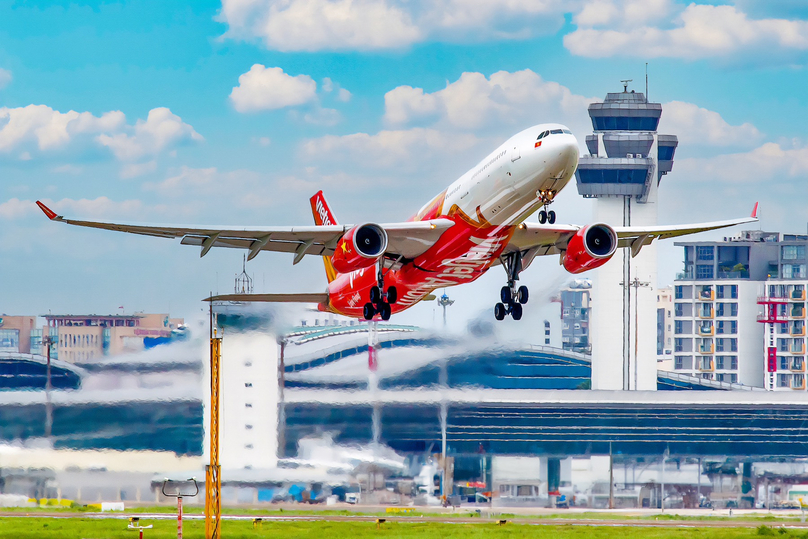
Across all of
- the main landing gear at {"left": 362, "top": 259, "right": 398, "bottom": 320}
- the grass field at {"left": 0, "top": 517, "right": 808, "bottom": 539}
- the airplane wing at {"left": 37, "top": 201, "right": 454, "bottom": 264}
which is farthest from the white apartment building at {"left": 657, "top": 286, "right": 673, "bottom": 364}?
the airplane wing at {"left": 37, "top": 201, "right": 454, "bottom": 264}

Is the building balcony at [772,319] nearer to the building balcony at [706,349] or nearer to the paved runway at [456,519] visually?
the building balcony at [706,349]

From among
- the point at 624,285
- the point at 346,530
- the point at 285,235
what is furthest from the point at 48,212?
the point at 624,285

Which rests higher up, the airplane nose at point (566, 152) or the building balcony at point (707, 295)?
the airplane nose at point (566, 152)

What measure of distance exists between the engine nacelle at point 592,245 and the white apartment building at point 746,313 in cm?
11377

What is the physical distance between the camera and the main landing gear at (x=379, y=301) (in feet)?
136

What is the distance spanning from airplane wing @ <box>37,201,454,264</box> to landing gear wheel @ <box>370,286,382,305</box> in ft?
4.76

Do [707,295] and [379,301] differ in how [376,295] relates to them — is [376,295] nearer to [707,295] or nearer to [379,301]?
[379,301]

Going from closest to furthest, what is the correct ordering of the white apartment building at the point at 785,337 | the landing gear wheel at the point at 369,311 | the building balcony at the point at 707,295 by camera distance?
the landing gear wheel at the point at 369,311, the white apartment building at the point at 785,337, the building balcony at the point at 707,295

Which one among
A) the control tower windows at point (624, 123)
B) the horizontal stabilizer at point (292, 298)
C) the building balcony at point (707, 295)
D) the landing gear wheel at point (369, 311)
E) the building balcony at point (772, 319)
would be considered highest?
the control tower windows at point (624, 123)

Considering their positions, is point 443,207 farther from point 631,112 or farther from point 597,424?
point 631,112

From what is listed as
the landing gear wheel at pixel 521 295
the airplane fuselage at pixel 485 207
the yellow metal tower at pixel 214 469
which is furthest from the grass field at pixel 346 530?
the landing gear wheel at pixel 521 295

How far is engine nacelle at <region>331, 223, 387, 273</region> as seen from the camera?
3838cm

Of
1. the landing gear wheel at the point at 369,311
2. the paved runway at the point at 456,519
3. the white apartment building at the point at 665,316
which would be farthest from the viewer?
the white apartment building at the point at 665,316

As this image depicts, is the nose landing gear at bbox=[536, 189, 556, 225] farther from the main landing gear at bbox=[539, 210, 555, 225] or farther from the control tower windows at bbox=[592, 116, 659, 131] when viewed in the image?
the control tower windows at bbox=[592, 116, 659, 131]
